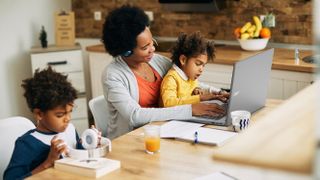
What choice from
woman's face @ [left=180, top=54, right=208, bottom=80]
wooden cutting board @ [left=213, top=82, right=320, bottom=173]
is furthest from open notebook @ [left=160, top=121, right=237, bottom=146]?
wooden cutting board @ [left=213, top=82, right=320, bottom=173]

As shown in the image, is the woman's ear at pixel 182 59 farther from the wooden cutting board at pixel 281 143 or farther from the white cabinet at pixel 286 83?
the wooden cutting board at pixel 281 143

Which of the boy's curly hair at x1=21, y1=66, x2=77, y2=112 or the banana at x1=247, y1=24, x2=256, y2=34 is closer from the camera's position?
the boy's curly hair at x1=21, y1=66, x2=77, y2=112

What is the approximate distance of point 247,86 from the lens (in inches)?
85.0

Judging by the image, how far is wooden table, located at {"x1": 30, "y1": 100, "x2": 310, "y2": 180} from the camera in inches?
63.6

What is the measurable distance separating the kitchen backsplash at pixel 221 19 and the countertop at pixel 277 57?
141 mm

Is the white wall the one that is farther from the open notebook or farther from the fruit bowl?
the open notebook

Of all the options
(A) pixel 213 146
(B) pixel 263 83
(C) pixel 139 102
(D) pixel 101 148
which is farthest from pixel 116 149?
(B) pixel 263 83

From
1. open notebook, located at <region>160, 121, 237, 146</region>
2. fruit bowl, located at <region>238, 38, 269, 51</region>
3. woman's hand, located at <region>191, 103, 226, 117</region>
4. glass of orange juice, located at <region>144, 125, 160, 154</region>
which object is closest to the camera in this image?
glass of orange juice, located at <region>144, 125, 160, 154</region>

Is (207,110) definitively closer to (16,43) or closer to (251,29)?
(251,29)

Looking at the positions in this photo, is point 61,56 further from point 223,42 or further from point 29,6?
point 223,42

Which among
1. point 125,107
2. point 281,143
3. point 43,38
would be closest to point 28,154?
point 125,107

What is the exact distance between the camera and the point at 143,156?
181 centimetres

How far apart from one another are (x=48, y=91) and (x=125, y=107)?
21.3 inches

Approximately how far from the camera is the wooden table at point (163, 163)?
63.6 inches
